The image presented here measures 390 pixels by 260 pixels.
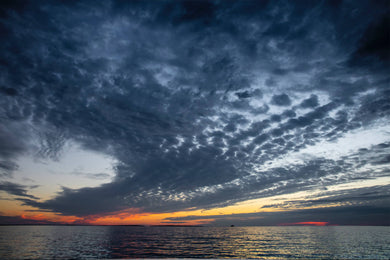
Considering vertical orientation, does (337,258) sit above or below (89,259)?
below

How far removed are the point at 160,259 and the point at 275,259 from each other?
962 inches

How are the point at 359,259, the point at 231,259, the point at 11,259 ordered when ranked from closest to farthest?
1. the point at 11,259
2. the point at 231,259
3. the point at 359,259

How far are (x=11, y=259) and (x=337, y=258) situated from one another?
66.7m

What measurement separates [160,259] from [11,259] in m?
28.3

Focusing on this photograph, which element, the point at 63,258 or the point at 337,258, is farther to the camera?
the point at 337,258

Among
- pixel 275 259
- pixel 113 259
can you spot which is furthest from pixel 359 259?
pixel 113 259

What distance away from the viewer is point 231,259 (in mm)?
40438

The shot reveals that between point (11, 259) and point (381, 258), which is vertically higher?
point (11, 259)

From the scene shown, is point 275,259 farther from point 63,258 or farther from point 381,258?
point 63,258

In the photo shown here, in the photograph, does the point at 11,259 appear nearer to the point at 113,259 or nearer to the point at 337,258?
the point at 113,259

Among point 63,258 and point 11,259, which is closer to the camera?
point 11,259

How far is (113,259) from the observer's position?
39375 millimetres

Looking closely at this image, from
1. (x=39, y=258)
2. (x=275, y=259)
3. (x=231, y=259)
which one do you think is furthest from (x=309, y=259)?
(x=39, y=258)

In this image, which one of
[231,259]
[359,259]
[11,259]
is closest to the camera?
[11,259]
